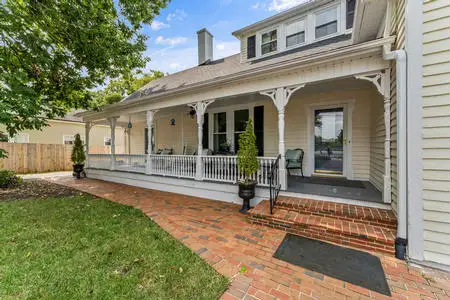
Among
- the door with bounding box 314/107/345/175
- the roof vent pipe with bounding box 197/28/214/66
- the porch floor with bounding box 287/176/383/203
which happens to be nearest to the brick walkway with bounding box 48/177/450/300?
the porch floor with bounding box 287/176/383/203

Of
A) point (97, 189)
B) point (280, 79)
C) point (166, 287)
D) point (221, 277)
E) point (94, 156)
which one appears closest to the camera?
point (166, 287)

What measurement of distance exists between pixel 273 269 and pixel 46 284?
2.56 meters

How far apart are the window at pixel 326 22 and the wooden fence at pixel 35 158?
49.8ft

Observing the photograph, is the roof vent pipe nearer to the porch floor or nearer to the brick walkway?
the porch floor

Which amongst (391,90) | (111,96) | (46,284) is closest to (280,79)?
(391,90)

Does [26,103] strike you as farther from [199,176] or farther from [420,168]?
[420,168]

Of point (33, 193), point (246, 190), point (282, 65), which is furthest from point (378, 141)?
point (33, 193)

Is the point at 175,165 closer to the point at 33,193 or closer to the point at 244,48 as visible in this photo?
the point at 33,193

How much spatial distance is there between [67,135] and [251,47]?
15.0 meters

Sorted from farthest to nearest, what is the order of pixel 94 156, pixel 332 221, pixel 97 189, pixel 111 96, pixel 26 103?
pixel 111 96, pixel 94 156, pixel 97 189, pixel 26 103, pixel 332 221

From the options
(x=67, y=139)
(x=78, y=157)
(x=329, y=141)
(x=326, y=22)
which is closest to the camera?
(x=329, y=141)

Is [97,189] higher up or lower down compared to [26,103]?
lower down

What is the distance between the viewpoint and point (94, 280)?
2.14 metres

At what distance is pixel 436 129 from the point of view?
2350mm
